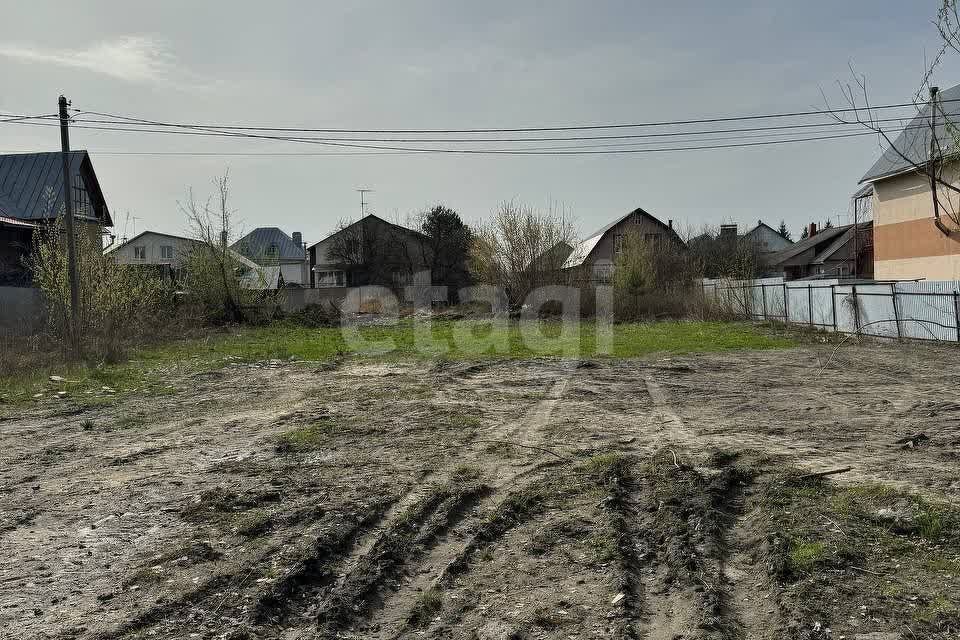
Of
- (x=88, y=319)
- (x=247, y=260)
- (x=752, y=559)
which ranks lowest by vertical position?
(x=752, y=559)

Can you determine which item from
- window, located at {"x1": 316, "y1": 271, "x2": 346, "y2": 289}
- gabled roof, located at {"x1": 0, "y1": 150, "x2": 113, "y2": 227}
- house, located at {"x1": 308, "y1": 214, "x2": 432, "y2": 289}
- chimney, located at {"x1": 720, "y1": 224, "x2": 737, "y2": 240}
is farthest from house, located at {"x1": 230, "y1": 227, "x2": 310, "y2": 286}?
chimney, located at {"x1": 720, "y1": 224, "x2": 737, "y2": 240}

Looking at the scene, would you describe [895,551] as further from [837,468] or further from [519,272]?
[519,272]

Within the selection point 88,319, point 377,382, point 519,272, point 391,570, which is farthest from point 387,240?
point 391,570

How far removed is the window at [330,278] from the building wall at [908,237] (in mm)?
32853

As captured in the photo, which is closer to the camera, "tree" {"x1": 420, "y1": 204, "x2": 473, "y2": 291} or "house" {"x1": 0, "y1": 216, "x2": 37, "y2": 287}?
"house" {"x1": 0, "y1": 216, "x2": 37, "y2": 287}

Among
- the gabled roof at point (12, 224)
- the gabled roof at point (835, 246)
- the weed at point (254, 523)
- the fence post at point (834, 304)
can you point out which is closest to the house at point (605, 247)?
the fence post at point (834, 304)

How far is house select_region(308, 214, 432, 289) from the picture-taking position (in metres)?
45.2

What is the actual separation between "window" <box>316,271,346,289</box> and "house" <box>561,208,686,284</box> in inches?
680

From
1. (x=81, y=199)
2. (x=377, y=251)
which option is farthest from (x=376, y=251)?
(x=81, y=199)

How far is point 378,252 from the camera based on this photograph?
150 feet

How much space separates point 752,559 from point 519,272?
85.8 ft

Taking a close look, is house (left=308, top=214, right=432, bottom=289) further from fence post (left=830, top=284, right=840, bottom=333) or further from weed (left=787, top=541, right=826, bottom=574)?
weed (left=787, top=541, right=826, bottom=574)

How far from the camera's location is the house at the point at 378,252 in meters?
45.2

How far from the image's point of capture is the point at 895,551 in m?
4.18
